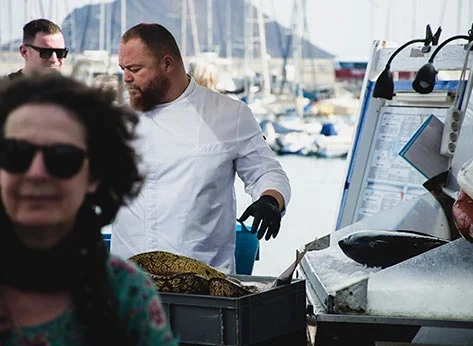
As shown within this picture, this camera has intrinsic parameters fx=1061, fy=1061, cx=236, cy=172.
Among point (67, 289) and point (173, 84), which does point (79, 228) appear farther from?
point (173, 84)

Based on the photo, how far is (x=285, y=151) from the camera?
31.7m

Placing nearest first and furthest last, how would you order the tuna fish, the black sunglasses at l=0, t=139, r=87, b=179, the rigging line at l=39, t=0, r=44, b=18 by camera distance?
1. the black sunglasses at l=0, t=139, r=87, b=179
2. the tuna fish
3. the rigging line at l=39, t=0, r=44, b=18

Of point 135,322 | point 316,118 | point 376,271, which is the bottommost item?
point 316,118

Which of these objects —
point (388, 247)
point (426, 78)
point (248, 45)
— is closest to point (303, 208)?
point (248, 45)

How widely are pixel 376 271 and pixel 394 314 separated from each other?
17 cm

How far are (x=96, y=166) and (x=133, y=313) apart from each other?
0.73 ft

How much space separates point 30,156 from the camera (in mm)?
1468

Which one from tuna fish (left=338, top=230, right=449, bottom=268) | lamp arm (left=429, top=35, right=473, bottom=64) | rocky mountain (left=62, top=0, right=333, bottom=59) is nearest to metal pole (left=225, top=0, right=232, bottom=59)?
rocky mountain (left=62, top=0, right=333, bottom=59)

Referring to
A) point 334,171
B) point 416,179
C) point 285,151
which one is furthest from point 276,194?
point 285,151

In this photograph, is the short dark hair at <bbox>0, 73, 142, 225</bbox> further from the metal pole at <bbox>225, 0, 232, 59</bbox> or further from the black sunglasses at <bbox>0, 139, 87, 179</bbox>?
the metal pole at <bbox>225, 0, 232, 59</bbox>

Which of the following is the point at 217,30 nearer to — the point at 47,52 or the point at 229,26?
the point at 229,26

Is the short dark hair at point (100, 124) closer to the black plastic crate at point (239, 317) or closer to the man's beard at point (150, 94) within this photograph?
the black plastic crate at point (239, 317)

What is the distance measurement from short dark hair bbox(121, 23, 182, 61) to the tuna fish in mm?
1231

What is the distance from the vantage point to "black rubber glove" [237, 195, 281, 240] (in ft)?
11.9
